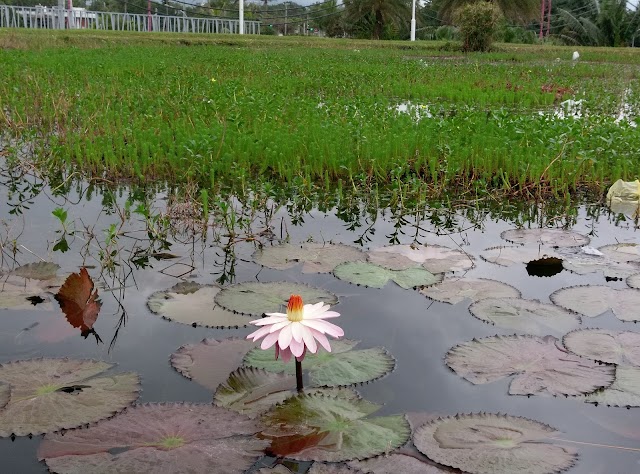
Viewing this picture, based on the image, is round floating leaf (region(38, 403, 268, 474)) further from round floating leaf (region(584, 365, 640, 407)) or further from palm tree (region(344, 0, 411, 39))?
palm tree (region(344, 0, 411, 39))

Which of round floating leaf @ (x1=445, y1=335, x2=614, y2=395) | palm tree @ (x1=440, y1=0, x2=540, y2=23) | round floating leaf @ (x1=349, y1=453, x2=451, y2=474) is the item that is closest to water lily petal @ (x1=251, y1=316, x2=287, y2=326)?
round floating leaf @ (x1=349, y1=453, x2=451, y2=474)

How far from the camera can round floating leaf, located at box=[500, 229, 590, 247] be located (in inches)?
123

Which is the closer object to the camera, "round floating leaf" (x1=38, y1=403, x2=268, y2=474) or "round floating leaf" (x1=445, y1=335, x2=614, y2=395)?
"round floating leaf" (x1=38, y1=403, x2=268, y2=474)

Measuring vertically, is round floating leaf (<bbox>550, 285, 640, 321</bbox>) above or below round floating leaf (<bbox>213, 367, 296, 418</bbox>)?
above

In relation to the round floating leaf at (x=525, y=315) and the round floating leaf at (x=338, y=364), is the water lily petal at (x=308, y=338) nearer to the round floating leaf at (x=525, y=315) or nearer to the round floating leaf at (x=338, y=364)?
the round floating leaf at (x=338, y=364)

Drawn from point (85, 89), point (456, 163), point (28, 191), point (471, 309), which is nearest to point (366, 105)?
point (456, 163)

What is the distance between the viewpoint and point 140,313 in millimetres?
2266

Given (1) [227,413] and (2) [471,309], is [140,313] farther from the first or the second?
(2) [471,309]

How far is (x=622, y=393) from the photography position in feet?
5.83

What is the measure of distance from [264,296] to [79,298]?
586 millimetres

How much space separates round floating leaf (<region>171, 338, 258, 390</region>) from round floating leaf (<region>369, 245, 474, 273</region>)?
36.3 inches

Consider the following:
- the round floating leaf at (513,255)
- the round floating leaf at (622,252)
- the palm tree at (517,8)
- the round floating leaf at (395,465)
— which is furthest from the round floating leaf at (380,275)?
the palm tree at (517,8)

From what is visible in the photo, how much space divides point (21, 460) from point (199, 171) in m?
2.85

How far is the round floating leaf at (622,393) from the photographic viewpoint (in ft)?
5.70
